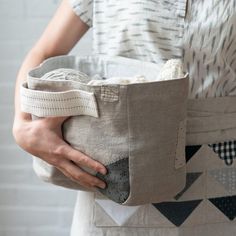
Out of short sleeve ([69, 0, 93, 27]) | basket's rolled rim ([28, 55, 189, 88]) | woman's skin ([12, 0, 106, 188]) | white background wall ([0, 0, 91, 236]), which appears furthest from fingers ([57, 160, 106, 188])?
white background wall ([0, 0, 91, 236])

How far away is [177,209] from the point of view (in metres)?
0.71

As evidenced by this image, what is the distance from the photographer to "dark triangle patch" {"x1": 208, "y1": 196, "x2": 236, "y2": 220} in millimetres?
716

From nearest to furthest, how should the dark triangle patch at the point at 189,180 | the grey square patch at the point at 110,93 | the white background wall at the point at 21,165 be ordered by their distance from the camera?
1. the grey square patch at the point at 110,93
2. the dark triangle patch at the point at 189,180
3. the white background wall at the point at 21,165

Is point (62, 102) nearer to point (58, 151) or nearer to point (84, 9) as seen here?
point (58, 151)

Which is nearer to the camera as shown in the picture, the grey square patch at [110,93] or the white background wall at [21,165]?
the grey square patch at [110,93]

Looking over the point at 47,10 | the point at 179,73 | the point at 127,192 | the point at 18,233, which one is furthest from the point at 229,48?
the point at 18,233

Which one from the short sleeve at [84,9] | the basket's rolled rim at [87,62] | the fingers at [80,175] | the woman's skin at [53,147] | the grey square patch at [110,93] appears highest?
the short sleeve at [84,9]

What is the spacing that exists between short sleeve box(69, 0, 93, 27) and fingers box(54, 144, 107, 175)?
24 centimetres

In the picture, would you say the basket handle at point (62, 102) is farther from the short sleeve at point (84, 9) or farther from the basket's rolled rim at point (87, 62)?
the short sleeve at point (84, 9)

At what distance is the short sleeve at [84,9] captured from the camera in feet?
2.53

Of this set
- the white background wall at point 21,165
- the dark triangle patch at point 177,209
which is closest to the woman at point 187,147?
the dark triangle patch at point 177,209

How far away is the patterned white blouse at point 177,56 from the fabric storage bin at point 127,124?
0.20ft

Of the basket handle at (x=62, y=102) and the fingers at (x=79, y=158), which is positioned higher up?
the basket handle at (x=62, y=102)

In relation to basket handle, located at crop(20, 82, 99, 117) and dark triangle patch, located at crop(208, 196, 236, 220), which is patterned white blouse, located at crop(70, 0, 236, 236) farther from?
basket handle, located at crop(20, 82, 99, 117)
